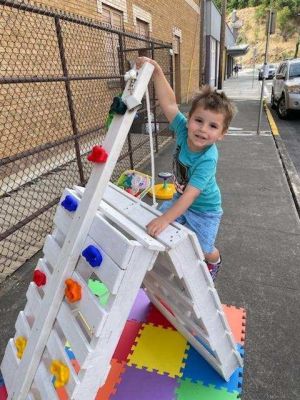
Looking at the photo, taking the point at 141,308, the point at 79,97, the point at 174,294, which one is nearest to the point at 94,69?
the point at 79,97

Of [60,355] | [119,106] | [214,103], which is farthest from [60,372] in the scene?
[214,103]

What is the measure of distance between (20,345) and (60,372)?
1.60 feet

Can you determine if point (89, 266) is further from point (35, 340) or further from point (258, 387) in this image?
point (258, 387)

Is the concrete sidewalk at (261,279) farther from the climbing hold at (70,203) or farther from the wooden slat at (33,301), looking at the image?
the climbing hold at (70,203)

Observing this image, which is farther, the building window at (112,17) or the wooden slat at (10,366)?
the building window at (112,17)

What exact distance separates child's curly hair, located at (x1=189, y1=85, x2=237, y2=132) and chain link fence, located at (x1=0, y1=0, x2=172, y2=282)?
174 centimetres

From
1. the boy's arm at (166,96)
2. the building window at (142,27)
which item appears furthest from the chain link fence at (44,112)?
the building window at (142,27)

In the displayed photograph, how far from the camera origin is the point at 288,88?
10.1 meters

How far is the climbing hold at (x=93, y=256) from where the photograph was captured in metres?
1.39

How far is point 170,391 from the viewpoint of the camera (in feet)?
6.57

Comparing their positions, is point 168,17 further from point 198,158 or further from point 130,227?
point 130,227

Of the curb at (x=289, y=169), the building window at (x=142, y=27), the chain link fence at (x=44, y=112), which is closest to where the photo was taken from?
the chain link fence at (x=44, y=112)

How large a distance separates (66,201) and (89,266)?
1.56 feet

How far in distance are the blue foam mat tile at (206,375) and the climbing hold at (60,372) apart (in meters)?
0.96
